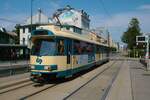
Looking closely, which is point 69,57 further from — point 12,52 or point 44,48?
point 12,52

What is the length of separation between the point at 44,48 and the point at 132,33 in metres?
84.8

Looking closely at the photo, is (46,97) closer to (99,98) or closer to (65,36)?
(99,98)

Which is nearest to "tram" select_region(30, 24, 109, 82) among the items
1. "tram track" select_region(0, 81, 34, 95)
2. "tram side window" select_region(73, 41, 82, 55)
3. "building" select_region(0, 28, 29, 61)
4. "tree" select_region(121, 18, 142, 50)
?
"tram track" select_region(0, 81, 34, 95)

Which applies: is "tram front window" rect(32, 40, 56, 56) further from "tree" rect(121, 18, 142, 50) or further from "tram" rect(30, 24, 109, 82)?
"tree" rect(121, 18, 142, 50)

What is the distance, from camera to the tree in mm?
98562

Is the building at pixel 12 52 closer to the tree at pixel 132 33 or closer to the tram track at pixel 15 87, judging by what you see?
the tram track at pixel 15 87

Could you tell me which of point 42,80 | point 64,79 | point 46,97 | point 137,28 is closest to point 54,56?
point 42,80

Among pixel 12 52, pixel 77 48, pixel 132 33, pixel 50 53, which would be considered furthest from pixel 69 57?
pixel 132 33

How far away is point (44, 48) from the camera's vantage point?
16.2 metres

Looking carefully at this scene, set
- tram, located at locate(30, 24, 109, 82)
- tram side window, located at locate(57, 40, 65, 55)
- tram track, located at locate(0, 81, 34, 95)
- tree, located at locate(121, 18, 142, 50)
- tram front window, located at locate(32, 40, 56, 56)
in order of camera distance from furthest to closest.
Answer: tree, located at locate(121, 18, 142, 50), tram side window, located at locate(57, 40, 65, 55), tram front window, located at locate(32, 40, 56, 56), tram, located at locate(30, 24, 109, 82), tram track, located at locate(0, 81, 34, 95)

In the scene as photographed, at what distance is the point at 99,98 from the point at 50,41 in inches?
211

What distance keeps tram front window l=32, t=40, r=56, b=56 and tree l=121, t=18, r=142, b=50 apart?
83.1 metres

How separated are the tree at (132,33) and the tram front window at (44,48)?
273 ft

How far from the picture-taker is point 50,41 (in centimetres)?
1623
